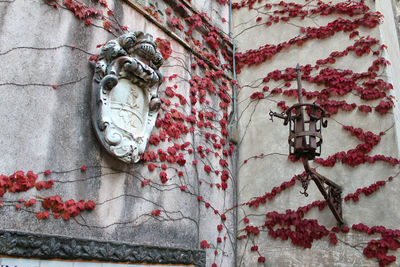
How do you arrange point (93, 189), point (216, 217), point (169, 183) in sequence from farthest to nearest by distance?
point (216, 217)
point (169, 183)
point (93, 189)

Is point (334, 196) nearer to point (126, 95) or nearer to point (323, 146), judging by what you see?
point (323, 146)

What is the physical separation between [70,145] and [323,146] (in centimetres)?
262

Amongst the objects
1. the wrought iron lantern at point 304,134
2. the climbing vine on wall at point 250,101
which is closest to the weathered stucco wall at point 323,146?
the climbing vine on wall at point 250,101

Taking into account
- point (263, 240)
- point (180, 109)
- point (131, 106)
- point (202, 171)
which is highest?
point (180, 109)

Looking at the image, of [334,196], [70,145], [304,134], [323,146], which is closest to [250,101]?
[323,146]

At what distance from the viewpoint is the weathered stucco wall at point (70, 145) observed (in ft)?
8.11

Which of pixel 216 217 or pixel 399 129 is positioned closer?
pixel 399 129

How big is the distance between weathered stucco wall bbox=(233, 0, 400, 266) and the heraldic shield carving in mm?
1674

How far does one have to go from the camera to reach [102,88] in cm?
292

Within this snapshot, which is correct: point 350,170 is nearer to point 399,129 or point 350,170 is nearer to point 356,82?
point 399,129

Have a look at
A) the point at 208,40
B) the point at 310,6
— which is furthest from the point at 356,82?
the point at 208,40

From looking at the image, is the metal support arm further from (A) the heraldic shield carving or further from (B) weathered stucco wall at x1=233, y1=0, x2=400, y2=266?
(A) the heraldic shield carving

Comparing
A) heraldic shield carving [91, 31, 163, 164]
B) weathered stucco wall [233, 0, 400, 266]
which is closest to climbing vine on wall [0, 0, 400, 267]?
weathered stucco wall [233, 0, 400, 266]

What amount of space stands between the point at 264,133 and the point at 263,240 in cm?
124
